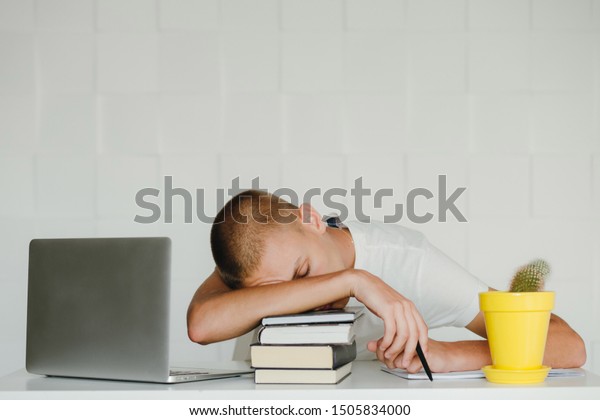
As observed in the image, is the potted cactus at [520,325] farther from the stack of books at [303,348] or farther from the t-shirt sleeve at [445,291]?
the t-shirt sleeve at [445,291]

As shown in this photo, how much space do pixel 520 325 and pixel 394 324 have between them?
0.63ft

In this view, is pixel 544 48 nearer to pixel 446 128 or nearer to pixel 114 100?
pixel 446 128

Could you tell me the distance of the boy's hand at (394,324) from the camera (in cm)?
118

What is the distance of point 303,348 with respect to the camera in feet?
3.68

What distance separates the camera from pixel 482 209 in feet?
7.54

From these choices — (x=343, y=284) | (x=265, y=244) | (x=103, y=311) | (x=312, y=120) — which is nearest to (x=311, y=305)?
(x=343, y=284)

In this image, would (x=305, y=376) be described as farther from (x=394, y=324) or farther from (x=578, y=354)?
(x=578, y=354)

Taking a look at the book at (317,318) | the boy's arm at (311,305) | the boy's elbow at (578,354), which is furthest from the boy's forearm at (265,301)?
the boy's elbow at (578,354)

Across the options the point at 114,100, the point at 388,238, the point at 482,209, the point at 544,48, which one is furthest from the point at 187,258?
the point at 544,48

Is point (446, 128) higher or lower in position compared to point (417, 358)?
higher

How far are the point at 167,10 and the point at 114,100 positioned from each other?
1.05ft

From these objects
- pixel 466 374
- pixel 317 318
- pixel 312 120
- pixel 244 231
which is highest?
pixel 312 120
